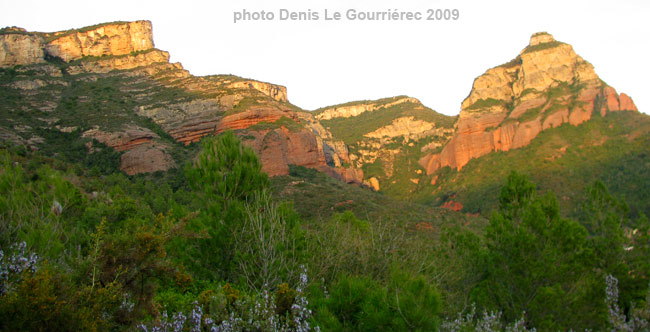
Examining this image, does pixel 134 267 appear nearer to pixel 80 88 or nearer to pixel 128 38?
pixel 80 88

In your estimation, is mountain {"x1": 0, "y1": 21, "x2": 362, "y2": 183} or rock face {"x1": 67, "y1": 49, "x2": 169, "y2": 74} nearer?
mountain {"x1": 0, "y1": 21, "x2": 362, "y2": 183}

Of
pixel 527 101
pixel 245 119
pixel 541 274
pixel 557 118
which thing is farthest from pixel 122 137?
pixel 527 101

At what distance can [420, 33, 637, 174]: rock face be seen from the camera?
8419 centimetres

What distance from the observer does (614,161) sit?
60.6 meters

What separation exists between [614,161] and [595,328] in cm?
5866

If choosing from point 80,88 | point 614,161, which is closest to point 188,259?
point 614,161

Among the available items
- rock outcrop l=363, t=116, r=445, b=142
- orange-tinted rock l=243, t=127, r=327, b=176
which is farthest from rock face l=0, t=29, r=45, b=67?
rock outcrop l=363, t=116, r=445, b=142

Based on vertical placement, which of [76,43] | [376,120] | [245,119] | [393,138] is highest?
[76,43]

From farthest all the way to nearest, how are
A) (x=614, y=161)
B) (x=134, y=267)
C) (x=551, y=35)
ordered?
(x=551, y=35) < (x=614, y=161) < (x=134, y=267)

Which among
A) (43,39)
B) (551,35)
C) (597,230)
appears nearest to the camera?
(597,230)

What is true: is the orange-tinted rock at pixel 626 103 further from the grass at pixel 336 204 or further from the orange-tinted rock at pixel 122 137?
the orange-tinted rock at pixel 122 137

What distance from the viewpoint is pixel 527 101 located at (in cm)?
9456

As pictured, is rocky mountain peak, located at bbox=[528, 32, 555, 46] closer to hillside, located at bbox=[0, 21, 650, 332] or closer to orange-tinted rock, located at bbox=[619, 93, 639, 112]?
hillside, located at bbox=[0, 21, 650, 332]

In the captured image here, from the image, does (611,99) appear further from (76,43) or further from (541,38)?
(76,43)
